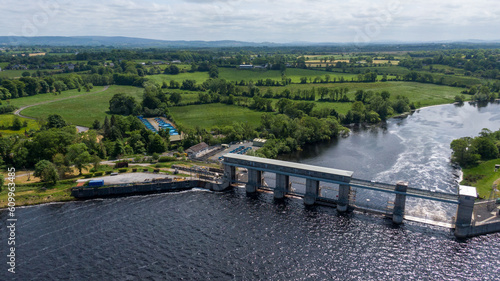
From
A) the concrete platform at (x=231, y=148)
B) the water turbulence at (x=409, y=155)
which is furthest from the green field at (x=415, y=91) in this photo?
the concrete platform at (x=231, y=148)

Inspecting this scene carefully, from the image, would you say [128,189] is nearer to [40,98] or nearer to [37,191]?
[37,191]

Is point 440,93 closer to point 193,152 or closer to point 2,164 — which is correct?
point 193,152

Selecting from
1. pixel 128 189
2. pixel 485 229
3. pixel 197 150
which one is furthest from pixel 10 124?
pixel 485 229

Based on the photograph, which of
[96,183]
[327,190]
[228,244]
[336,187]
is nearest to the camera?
[228,244]

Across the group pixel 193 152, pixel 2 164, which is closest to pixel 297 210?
pixel 193 152

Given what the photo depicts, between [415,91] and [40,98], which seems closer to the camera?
[40,98]

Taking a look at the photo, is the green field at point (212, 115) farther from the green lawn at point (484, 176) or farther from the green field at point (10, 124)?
the green lawn at point (484, 176)

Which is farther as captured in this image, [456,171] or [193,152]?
[193,152]
